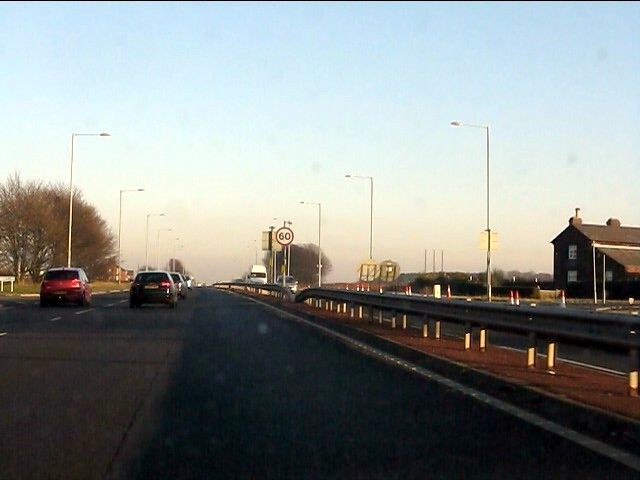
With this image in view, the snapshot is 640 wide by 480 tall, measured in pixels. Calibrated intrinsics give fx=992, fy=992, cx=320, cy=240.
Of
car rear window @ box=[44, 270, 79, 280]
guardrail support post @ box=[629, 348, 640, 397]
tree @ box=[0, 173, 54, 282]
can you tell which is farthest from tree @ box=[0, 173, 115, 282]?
guardrail support post @ box=[629, 348, 640, 397]

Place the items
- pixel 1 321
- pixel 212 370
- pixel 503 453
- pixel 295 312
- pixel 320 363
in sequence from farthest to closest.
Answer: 1. pixel 295 312
2. pixel 1 321
3. pixel 320 363
4. pixel 212 370
5. pixel 503 453

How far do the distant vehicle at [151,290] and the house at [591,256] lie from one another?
42738 mm

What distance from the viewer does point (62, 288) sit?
41062 mm

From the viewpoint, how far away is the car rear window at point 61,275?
41.4 meters

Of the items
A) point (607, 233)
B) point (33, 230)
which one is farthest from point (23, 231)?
point (607, 233)

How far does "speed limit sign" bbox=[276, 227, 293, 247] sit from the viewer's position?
1823 inches

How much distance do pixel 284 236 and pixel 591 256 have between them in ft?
Answer: 144

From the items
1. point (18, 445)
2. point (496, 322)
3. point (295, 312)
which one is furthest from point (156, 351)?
point (295, 312)

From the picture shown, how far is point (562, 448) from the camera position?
9023 millimetres

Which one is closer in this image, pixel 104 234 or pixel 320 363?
pixel 320 363

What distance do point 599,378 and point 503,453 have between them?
5617 millimetres

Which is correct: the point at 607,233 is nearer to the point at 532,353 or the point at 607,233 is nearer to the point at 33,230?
the point at 33,230

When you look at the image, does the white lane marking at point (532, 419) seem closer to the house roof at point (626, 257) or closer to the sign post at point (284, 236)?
the sign post at point (284, 236)

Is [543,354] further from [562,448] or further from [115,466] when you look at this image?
[115,466]
